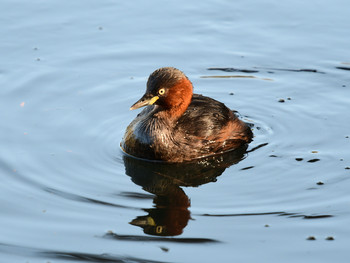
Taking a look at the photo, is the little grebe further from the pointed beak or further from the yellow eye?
the yellow eye

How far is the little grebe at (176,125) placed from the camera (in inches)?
362

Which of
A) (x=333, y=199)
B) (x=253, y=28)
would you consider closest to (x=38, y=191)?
(x=333, y=199)

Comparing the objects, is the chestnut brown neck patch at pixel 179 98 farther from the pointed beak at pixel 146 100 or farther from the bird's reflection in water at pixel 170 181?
the bird's reflection in water at pixel 170 181

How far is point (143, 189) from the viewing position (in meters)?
8.44

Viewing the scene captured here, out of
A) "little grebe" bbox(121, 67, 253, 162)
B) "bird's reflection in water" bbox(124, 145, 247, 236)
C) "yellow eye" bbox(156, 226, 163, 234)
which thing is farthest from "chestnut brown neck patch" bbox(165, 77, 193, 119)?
"yellow eye" bbox(156, 226, 163, 234)

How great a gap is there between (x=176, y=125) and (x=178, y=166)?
1.77ft

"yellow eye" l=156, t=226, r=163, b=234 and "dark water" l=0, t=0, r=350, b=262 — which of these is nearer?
"dark water" l=0, t=0, r=350, b=262

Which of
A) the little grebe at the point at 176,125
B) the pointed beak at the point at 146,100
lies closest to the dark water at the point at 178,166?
the little grebe at the point at 176,125

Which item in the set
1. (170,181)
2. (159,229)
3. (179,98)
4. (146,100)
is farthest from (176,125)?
(159,229)

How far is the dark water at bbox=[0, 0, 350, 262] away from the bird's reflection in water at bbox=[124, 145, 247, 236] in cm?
2

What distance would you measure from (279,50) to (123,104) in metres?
3.02

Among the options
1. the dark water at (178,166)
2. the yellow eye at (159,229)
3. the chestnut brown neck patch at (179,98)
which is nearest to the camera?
the dark water at (178,166)

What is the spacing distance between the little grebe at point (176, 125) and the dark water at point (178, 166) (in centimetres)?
22

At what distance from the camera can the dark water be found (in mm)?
7215
